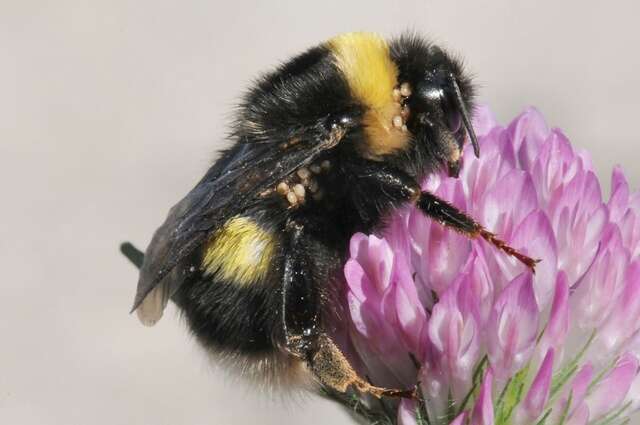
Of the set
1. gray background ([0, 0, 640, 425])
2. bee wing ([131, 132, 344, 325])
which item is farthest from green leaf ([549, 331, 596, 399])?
gray background ([0, 0, 640, 425])

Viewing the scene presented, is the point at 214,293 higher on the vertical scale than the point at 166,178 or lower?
higher

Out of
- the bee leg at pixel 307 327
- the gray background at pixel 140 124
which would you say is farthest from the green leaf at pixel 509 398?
the gray background at pixel 140 124

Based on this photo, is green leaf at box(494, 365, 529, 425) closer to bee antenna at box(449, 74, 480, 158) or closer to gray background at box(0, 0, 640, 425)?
bee antenna at box(449, 74, 480, 158)

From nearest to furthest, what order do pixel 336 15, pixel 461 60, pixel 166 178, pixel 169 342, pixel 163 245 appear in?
pixel 163 245, pixel 461 60, pixel 169 342, pixel 166 178, pixel 336 15

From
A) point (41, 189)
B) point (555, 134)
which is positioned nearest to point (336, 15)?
point (41, 189)

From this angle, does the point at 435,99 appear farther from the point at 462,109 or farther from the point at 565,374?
the point at 565,374

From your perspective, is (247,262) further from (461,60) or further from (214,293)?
(461,60)
